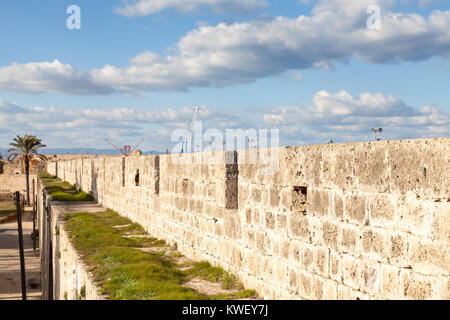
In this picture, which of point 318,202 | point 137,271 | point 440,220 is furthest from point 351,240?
point 137,271

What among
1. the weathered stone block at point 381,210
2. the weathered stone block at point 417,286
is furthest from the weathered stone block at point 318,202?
the weathered stone block at point 417,286

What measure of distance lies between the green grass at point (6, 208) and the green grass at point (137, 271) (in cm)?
3920

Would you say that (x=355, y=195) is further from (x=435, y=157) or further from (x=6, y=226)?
(x=6, y=226)

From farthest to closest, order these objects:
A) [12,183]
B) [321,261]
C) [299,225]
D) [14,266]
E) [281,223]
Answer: [12,183] < [14,266] < [281,223] < [299,225] < [321,261]

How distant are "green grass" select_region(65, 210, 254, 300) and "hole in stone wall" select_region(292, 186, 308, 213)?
53.4 inches

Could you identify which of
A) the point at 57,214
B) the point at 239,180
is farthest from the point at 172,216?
the point at 57,214

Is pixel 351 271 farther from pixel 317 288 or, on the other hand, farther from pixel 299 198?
pixel 299 198

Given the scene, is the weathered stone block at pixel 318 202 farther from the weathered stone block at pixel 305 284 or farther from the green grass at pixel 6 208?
the green grass at pixel 6 208

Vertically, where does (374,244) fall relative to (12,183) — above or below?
above

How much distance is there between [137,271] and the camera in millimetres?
6516

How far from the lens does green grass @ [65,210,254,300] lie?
5582 millimetres

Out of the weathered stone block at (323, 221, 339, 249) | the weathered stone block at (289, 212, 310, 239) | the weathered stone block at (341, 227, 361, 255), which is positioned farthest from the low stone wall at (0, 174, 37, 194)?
the weathered stone block at (341, 227, 361, 255)

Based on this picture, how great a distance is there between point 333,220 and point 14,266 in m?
25.6

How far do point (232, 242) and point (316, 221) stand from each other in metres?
2.11
